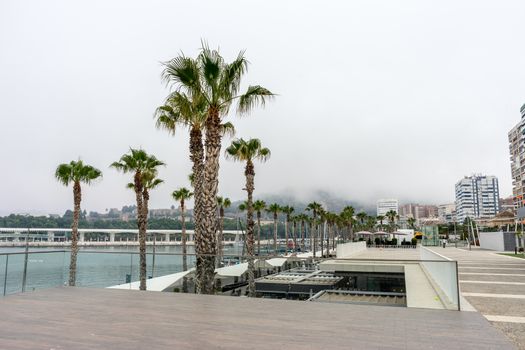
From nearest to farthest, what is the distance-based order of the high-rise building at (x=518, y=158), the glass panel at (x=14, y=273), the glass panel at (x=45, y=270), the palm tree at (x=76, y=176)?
the glass panel at (x=14, y=273), the glass panel at (x=45, y=270), the palm tree at (x=76, y=176), the high-rise building at (x=518, y=158)

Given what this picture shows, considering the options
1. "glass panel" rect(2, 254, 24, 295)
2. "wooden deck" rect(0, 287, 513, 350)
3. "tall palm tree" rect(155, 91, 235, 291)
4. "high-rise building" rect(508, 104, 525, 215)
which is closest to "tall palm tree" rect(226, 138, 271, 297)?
"tall palm tree" rect(155, 91, 235, 291)

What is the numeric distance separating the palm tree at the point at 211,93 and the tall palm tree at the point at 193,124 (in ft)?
1.66

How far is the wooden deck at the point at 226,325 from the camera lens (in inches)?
170

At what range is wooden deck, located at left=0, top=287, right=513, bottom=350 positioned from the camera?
4309 mm

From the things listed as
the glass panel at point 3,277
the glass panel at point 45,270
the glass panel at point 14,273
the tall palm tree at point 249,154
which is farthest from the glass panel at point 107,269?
the tall palm tree at point 249,154

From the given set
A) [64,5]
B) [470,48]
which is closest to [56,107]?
[64,5]

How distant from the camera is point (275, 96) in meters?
12.0

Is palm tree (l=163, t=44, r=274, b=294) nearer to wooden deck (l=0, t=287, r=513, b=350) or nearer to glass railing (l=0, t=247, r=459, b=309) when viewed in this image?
glass railing (l=0, t=247, r=459, b=309)

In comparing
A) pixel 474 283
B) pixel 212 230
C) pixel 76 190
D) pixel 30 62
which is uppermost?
pixel 30 62

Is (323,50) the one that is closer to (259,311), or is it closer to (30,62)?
(30,62)

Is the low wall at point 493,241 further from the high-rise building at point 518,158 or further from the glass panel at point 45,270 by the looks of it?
the high-rise building at point 518,158

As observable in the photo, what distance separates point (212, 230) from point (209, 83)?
4.94 metres

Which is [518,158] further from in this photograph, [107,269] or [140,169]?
[107,269]

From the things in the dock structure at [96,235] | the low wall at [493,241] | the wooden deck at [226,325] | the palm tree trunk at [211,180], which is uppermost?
the palm tree trunk at [211,180]
